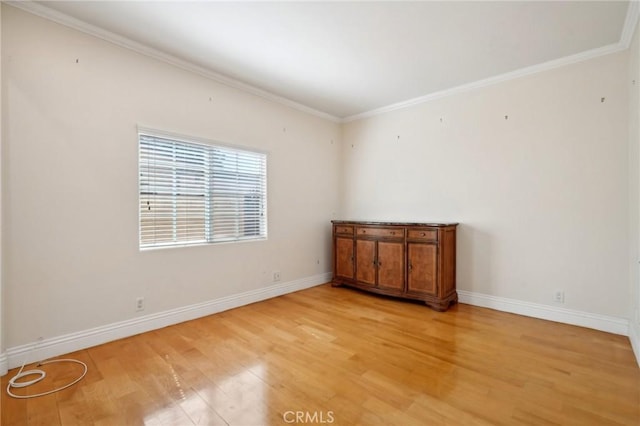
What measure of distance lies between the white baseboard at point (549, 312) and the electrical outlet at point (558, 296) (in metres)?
0.08

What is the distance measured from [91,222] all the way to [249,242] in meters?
1.67

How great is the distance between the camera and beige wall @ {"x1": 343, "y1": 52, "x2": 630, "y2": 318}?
288cm

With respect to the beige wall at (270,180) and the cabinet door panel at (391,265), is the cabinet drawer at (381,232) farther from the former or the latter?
the beige wall at (270,180)

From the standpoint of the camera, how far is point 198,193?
10.9 feet

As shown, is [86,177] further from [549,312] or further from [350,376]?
[549,312]

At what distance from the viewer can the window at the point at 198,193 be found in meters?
2.97

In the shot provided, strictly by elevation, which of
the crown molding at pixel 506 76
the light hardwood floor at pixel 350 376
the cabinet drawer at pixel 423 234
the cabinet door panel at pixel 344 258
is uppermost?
the crown molding at pixel 506 76

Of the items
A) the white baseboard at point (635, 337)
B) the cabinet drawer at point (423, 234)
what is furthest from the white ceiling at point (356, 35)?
the white baseboard at point (635, 337)

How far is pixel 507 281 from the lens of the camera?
11.3ft

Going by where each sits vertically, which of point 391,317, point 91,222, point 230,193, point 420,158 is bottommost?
point 391,317

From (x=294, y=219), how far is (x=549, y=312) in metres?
3.24

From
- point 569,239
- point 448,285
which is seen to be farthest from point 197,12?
point 569,239

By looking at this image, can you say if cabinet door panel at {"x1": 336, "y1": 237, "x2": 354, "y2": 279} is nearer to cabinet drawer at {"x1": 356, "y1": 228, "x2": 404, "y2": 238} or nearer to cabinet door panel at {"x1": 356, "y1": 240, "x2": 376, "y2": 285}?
cabinet door panel at {"x1": 356, "y1": 240, "x2": 376, "y2": 285}

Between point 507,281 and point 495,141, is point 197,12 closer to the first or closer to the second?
point 495,141
